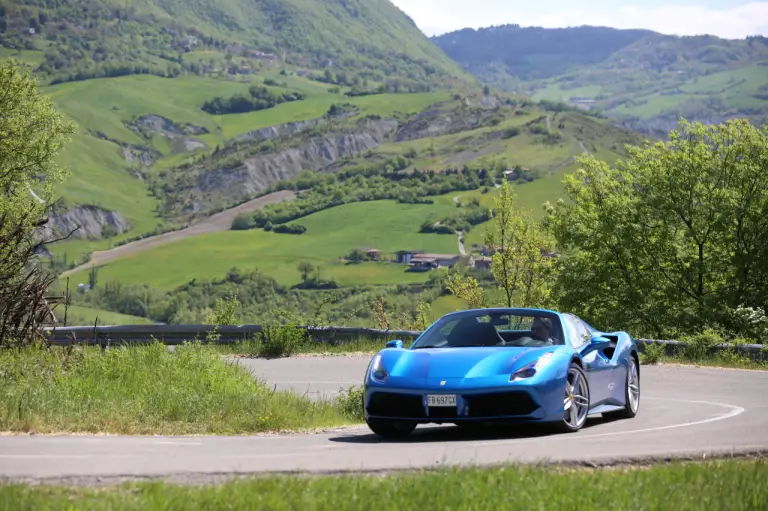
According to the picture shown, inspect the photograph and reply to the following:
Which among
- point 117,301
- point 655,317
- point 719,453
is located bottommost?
point 117,301

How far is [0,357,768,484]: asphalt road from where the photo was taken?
742 cm

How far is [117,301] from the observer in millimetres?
158375

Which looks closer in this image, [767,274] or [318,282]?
[767,274]

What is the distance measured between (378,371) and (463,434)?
3.40 ft

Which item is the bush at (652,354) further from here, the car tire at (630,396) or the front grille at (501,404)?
the front grille at (501,404)

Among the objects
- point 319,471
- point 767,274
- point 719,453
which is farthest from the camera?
point 767,274

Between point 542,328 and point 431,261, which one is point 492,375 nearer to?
point 542,328

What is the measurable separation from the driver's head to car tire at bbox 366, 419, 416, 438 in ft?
5.58

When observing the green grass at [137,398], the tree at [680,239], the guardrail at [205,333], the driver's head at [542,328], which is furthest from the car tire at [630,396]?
the tree at [680,239]

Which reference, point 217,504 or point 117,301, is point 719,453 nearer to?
point 217,504

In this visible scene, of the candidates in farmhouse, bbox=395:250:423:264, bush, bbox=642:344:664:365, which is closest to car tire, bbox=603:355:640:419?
bush, bbox=642:344:664:365

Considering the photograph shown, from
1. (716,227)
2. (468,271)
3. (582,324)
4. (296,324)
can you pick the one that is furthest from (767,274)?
(468,271)

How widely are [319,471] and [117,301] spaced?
155705 millimetres

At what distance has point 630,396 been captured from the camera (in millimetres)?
12625
